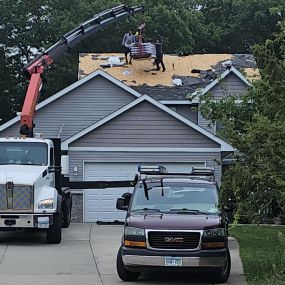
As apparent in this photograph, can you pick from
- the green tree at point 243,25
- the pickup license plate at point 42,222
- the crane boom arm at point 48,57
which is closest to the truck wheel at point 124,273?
the pickup license plate at point 42,222

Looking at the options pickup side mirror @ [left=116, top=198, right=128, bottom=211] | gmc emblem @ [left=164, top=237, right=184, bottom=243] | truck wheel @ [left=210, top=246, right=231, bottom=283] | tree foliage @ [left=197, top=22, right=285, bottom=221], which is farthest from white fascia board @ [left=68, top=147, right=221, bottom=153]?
gmc emblem @ [left=164, top=237, right=184, bottom=243]

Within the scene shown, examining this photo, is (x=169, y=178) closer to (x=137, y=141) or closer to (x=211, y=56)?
(x=137, y=141)

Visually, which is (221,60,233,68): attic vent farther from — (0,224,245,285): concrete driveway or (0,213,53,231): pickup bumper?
(0,213,53,231): pickup bumper

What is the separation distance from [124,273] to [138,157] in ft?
50.0

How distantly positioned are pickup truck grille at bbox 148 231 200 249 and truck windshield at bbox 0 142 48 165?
8.01 m

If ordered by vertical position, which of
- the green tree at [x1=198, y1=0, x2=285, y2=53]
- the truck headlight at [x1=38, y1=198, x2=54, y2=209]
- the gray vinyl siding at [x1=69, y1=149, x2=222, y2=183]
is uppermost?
the green tree at [x1=198, y1=0, x2=285, y2=53]

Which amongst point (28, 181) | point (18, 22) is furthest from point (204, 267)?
point (18, 22)

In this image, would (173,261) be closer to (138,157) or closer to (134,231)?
(134,231)

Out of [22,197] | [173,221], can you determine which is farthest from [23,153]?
[173,221]

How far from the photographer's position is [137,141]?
28.0m

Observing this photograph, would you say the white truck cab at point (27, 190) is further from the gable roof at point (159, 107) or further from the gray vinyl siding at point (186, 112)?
the gray vinyl siding at point (186, 112)

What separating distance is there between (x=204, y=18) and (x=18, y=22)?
53.4ft

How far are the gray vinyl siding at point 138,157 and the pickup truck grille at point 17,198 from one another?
9.56 metres

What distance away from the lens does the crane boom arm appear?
21952 mm
